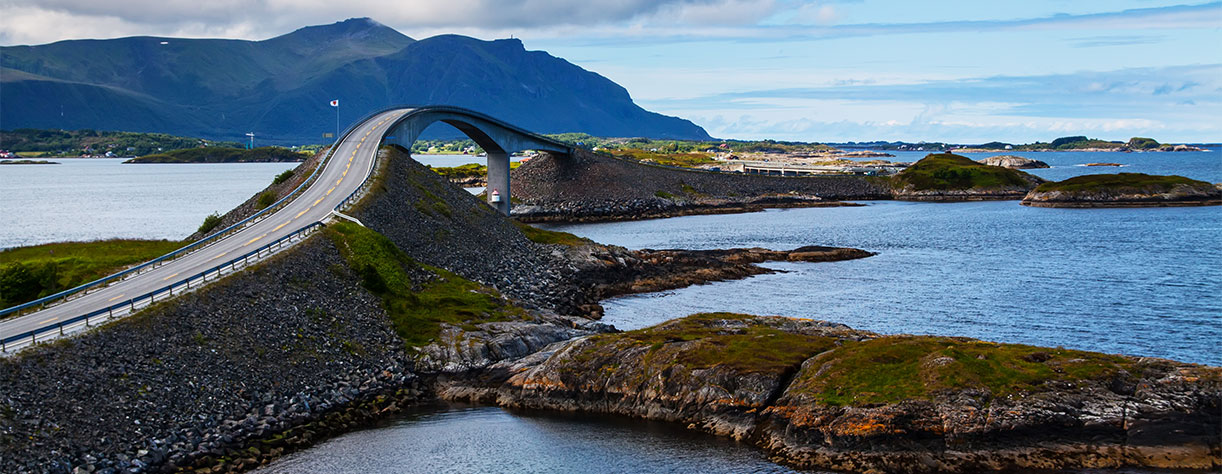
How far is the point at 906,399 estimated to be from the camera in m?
41.6

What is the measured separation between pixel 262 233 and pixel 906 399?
156ft

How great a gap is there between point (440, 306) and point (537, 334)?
848 cm

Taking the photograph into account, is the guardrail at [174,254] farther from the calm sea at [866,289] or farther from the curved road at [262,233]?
the calm sea at [866,289]

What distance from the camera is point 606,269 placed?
90.8 m

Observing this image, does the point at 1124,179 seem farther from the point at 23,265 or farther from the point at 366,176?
the point at 23,265

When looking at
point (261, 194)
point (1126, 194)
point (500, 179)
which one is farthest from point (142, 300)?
point (1126, 194)

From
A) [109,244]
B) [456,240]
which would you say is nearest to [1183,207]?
[456,240]

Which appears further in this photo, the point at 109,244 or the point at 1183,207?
the point at 1183,207

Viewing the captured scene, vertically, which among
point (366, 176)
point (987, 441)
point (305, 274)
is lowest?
point (987, 441)

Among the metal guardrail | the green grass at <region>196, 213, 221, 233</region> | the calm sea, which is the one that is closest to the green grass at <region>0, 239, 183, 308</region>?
the metal guardrail

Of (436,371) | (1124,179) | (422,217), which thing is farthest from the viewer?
(1124,179)

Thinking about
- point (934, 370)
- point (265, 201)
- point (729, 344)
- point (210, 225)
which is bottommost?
point (934, 370)

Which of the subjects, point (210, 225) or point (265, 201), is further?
point (265, 201)

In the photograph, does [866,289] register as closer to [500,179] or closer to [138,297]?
[138,297]
